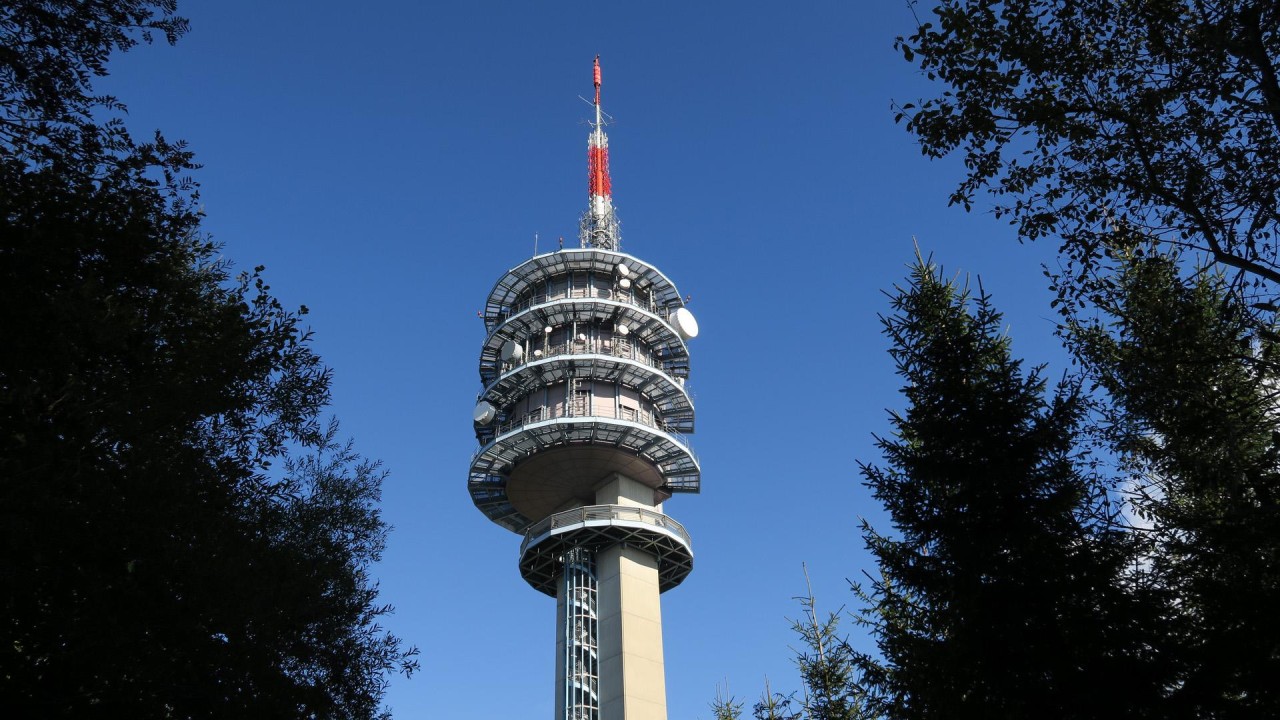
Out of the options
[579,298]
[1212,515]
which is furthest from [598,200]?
[1212,515]

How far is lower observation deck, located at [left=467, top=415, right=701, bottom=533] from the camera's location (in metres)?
49.5

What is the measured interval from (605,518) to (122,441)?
3728 cm

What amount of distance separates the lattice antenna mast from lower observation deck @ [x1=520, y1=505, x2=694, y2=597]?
52.0 ft

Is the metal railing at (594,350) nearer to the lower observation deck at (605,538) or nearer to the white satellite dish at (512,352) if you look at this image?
the white satellite dish at (512,352)

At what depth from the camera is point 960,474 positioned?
53.1 feet

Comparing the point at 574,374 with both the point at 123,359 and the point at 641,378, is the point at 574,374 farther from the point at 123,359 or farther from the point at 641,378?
the point at 123,359

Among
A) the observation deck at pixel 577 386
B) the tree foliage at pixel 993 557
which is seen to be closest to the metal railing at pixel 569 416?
the observation deck at pixel 577 386

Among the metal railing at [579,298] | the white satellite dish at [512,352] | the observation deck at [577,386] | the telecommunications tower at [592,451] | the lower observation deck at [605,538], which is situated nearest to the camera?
the telecommunications tower at [592,451]

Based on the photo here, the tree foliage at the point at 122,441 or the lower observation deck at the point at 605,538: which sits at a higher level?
the lower observation deck at the point at 605,538

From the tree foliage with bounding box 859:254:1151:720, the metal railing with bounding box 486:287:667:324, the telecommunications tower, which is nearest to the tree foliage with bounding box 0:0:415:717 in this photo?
the tree foliage with bounding box 859:254:1151:720

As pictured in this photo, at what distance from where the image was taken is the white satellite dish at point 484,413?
171 feet

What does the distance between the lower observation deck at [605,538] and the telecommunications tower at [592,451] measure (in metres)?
0.07

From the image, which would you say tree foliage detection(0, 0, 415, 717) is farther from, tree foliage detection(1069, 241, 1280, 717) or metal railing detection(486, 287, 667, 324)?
metal railing detection(486, 287, 667, 324)

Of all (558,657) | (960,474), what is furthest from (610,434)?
(960,474)
